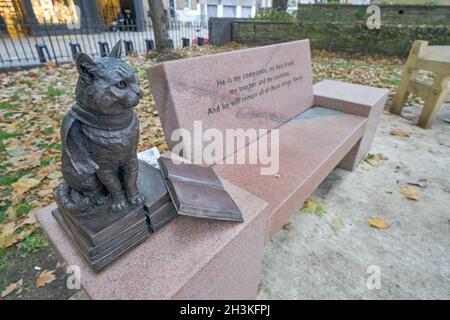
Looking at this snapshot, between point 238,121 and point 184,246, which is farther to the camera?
point 238,121

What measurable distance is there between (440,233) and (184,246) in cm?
275

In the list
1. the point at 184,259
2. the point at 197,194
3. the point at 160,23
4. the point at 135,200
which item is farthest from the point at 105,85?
the point at 160,23

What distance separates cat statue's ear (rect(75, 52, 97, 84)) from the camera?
3.08ft

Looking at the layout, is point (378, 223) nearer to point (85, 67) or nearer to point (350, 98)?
point (350, 98)

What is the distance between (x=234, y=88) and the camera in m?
2.42

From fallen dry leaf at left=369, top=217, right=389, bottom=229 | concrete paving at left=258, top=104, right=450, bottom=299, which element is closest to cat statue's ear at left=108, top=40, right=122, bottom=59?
concrete paving at left=258, top=104, right=450, bottom=299

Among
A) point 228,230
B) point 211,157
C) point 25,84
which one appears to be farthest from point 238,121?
point 25,84

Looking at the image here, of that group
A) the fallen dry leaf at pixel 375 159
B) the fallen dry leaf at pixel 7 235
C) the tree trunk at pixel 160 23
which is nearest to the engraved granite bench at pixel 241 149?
the fallen dry leaf at pixel 375 159

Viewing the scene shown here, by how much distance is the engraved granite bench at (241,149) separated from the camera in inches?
49.3

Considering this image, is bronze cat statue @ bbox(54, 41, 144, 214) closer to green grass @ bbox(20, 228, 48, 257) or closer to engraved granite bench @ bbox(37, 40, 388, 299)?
engraved granite bench @ bbox(37, 40, 388, 299)

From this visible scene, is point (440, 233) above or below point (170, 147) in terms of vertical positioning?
below

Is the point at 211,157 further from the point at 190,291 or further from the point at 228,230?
the point at 190,291

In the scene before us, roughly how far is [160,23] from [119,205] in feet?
29.0
